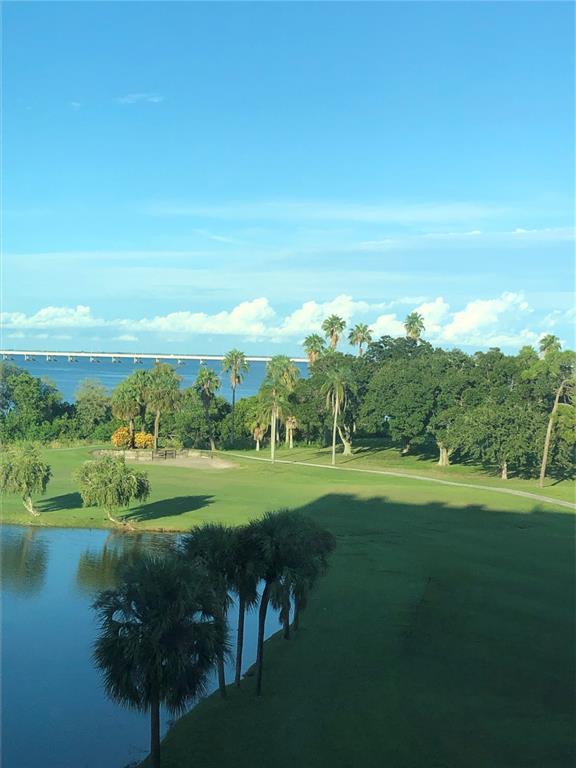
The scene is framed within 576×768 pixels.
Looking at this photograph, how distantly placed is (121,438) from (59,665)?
7237 cm

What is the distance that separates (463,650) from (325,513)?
1120 inches

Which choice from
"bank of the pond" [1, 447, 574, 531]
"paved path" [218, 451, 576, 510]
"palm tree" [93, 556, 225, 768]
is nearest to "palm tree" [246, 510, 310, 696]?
"palm tree" [93, 556, 225, 768]

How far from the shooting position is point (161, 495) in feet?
207

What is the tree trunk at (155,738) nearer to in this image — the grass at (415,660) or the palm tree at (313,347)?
the grass at (415,660)

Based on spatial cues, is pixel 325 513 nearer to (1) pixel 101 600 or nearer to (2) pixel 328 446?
(1) pixel 101 600

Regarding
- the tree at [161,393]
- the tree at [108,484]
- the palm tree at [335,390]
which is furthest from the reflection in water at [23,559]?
the palm tree at [335,390]

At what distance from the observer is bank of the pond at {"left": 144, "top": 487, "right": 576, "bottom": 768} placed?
21359 mm

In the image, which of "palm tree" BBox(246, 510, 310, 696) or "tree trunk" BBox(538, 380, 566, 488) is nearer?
"palm tree" BBox(246, 510, 310, 696)

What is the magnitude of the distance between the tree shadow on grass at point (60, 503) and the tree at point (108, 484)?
626 centimetres

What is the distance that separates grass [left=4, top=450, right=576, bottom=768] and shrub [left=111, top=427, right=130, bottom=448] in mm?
44407

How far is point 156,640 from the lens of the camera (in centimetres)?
1936

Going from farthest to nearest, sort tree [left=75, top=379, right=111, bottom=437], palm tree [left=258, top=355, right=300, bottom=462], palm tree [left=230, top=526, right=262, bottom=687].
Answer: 1. tree [left=75, top=379, right=111, bottom=437]
2. palm tree [left=258, top=355, right=300, bottom=462]
3. palm tree [left=230, top=526, right=262, bottom=687]

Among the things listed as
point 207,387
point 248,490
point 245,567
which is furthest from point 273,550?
point 207,387

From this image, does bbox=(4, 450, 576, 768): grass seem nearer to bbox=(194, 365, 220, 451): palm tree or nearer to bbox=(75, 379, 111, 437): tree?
bbox=(194, 365, 220, 451): palm tree
